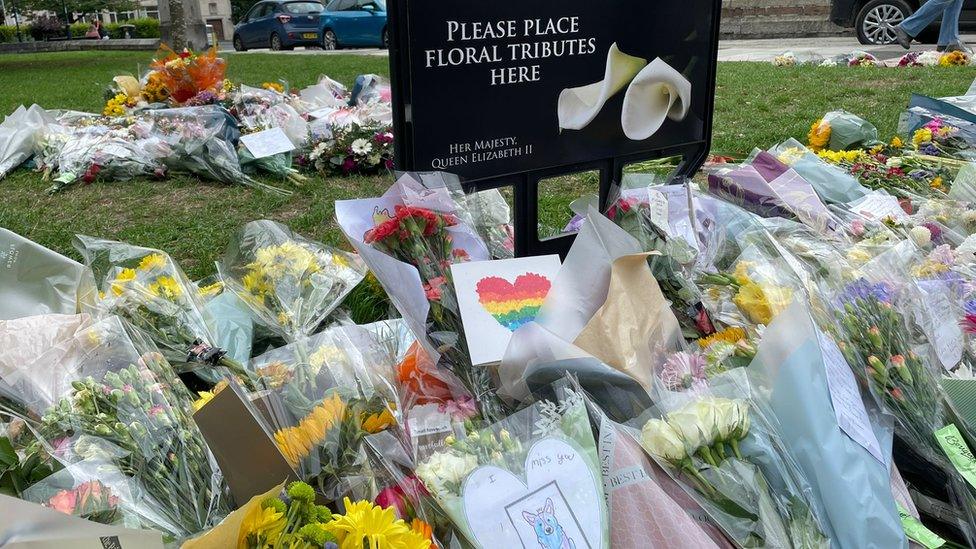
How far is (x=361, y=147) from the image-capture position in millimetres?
5430

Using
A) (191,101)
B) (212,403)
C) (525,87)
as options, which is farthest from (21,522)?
(191,101)

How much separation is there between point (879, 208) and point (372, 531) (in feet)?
8.44

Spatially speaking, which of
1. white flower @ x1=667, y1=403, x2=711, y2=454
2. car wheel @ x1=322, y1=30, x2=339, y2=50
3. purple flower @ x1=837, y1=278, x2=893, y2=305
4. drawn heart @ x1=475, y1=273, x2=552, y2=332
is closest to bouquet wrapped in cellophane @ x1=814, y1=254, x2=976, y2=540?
purple flower @ x1=837, y1=278, x2=893, y2=305

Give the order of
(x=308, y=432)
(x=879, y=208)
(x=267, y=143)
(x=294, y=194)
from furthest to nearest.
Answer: (x=267, y=143) → (x=294, y=194) → (x=879, y=208) → (x=308, y=432)

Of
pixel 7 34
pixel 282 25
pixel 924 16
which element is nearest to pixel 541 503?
pixel 924 16

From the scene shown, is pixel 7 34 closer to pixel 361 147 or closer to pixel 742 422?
pixel 361 147

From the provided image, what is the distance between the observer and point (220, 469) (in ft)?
4.24

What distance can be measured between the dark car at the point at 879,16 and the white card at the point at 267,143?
9.31 metres

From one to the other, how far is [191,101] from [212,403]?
18.4 feet

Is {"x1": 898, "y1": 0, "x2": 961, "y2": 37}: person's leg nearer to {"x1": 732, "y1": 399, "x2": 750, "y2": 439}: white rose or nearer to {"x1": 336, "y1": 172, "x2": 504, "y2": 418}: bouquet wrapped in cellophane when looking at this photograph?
{"x1": 336, "y1": 172, "x2": 504, "y2": 418}: bouquet wrapped in cellophane

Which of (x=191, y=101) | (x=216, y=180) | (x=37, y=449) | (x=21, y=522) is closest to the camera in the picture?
(x=21, y=522)

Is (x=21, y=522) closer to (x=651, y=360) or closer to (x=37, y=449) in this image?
(x=37, y=449)

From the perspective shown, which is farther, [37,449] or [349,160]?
[349,160]

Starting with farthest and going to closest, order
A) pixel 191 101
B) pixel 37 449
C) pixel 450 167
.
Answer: pixel 191 101
pixel 450 167
pixel 37 449
